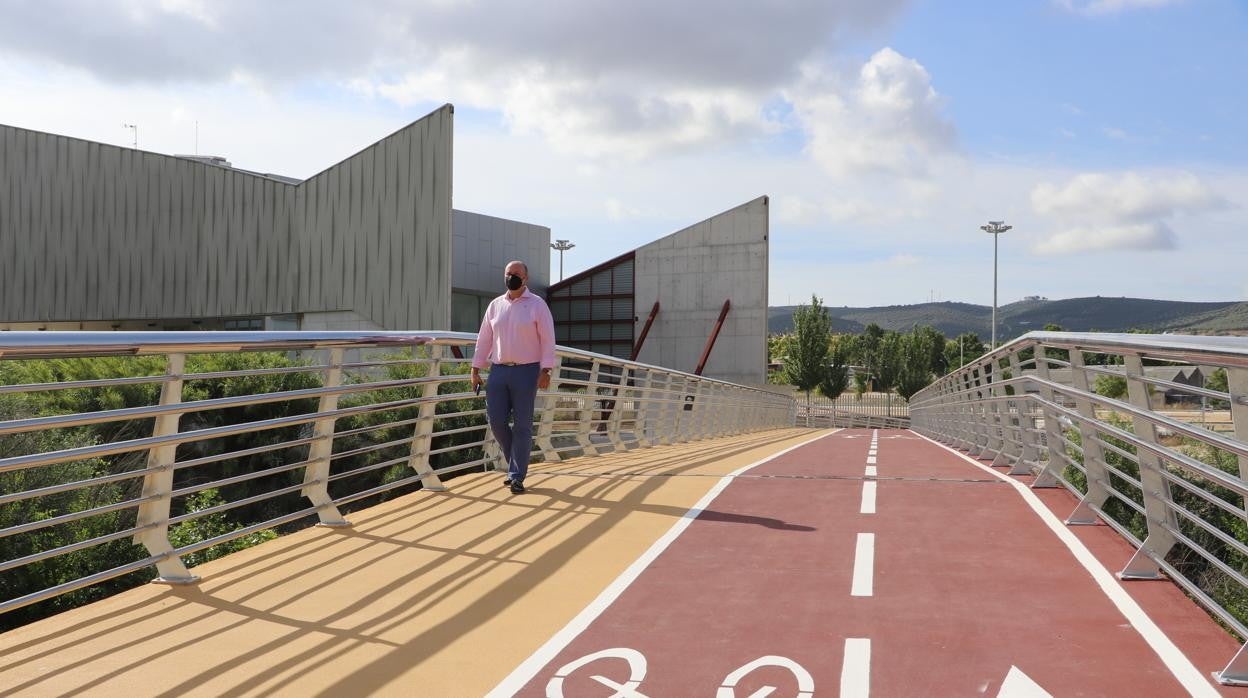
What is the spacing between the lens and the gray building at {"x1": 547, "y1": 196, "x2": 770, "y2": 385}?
58.9 metres

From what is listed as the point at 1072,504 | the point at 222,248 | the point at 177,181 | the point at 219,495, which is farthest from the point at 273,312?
the point at 1072,504

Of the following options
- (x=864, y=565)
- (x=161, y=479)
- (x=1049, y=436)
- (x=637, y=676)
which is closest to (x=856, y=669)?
(x=637, y=676)

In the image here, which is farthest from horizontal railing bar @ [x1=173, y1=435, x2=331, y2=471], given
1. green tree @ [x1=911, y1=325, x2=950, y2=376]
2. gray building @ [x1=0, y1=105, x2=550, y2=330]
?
green tree @ [x1=911, y1=325, x2=950, y2=376]

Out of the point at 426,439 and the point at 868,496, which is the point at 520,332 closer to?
the point at 426,439

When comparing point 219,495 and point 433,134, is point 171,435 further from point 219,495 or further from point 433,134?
point 433,134

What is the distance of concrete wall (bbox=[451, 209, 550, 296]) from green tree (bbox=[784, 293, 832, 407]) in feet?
81.5

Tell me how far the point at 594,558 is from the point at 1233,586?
44.9ft

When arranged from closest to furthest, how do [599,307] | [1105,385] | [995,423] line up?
1. [995,423]
2. [1105,385]
3. [599,307]

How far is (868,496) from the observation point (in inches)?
344

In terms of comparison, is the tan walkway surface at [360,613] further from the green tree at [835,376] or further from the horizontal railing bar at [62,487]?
the green tree at [835,376]

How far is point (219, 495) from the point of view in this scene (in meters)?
19.0

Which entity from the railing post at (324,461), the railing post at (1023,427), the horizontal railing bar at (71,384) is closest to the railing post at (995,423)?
the railing post at (1023,427)

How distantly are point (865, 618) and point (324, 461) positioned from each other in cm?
401

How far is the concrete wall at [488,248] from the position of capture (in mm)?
53156
